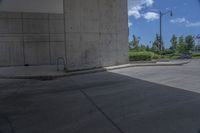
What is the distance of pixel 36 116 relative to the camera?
4777 mm

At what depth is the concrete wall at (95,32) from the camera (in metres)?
12.6

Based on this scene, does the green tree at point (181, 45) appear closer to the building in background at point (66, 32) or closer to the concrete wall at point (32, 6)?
the building in background at point (66, 32)

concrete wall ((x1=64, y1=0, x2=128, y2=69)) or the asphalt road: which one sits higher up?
concrete wall ((x1=64, y1=0, x2=128, y2=69))

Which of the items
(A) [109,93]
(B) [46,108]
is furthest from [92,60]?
(B) [46,108]

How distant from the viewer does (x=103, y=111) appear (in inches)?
195

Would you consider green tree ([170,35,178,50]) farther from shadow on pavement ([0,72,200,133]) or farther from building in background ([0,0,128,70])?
shadow on pavement ([0,72,200,133])

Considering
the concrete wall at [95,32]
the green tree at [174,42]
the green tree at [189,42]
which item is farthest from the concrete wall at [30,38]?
the green tree at [174,42]

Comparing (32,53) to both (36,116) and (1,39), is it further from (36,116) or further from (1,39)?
(36,116)

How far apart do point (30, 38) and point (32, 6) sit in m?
2.89

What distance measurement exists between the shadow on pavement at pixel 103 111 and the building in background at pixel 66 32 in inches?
237

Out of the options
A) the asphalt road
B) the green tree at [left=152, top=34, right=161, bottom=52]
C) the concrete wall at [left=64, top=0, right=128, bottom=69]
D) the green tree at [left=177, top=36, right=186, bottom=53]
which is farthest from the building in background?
the green tree at [left=177, top=36, right=186, bottom=53]

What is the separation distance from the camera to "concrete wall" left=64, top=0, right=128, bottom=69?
41.3 ft

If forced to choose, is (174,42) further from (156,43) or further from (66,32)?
(66,32)

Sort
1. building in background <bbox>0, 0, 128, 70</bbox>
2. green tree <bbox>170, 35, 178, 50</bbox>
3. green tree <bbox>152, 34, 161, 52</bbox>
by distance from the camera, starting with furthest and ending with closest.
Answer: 1. green tree <bbox>170, 35, 178, 50</bbox>
2. green tree <bbox>152, 34, 161, 52</bbox>
3. building in background <bbox>0, 0, 128, 70</bbox>
